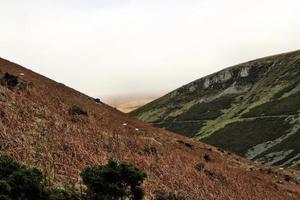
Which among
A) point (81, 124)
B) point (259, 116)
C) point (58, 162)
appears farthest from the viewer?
point (259, 116)

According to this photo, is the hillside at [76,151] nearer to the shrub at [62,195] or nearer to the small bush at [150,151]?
the small bush at [150,151]

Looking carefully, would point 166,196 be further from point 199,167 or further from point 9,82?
point 9,82

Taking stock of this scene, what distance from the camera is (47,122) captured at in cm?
2595

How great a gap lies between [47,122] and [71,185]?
27.7 feet

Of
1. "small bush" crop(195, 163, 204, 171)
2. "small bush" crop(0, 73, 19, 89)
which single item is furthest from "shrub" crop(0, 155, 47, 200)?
"small bush" crop(0, 73, 19, 89)

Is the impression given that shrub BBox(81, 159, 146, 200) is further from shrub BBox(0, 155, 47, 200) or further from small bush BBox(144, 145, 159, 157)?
small bush BBox(144, 145, 159, 157)

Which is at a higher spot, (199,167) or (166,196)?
(199,167)

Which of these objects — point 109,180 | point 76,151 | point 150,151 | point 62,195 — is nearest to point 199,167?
point 150,151

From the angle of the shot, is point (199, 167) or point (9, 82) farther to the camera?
point (9, 82)

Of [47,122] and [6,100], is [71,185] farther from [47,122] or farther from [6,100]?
[6,100]

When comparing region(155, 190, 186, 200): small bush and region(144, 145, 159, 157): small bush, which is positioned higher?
region(144, 145, 159, 157): small bush

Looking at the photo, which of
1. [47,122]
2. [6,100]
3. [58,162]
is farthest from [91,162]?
[6,100]

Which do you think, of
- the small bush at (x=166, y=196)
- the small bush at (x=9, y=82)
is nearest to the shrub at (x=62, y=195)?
the small bush at (x=166, y=196)

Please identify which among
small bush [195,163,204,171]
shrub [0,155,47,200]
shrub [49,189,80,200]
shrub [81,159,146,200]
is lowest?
shrub [49,189,80,200]
